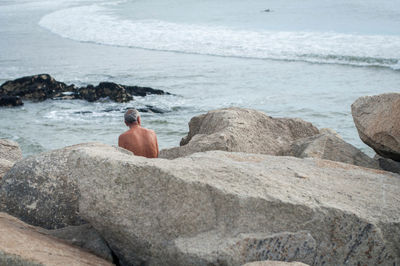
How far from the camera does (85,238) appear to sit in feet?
10.9

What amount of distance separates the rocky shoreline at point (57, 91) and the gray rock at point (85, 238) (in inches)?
321

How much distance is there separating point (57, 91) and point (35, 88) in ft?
1.74

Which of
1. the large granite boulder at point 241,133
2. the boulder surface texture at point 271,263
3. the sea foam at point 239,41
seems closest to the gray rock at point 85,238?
the boulder surface texture at point 271,263

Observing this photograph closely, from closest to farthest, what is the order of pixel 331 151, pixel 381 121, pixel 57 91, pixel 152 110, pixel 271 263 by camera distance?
pixel 271 263 → pixel 381 121 → pixel 331 151 → pixel 152 110 → pixel 57 91

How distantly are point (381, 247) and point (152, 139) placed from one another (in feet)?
11.8

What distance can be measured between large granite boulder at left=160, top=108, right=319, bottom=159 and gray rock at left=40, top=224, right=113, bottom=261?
70.5 inches

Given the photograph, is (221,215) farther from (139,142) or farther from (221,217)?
(139,142)

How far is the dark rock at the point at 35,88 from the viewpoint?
1211cm

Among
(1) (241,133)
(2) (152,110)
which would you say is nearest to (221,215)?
(1) (241,133)

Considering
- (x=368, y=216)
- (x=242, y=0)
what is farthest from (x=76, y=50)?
(x=242, y=0)

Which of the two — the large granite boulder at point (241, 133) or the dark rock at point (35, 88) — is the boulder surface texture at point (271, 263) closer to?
the large granite boulder at point (241, 133)

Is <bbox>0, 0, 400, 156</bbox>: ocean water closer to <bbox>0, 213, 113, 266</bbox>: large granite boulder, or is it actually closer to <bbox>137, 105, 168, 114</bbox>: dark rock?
<bbox>137, 105, 168, 114</bbox>: dark rock

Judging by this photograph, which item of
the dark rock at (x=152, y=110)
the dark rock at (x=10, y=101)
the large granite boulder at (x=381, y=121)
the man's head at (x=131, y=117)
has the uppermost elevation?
the large granite boulder at (x=381, y=121)

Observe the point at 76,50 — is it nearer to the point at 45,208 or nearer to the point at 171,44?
the point at 171,44
